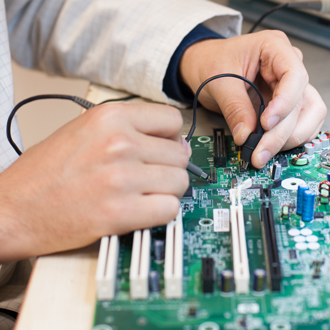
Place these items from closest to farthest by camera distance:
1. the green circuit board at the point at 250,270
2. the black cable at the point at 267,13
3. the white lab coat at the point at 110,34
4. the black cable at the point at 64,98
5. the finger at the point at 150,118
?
the green circuit board at the point at 250,270
the finger at the point at 150,118
the black cable at the point at 64,98
the white lab coat at the point at 110,34
the black cable at the point at 267,13

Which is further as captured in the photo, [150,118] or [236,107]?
[236,107]

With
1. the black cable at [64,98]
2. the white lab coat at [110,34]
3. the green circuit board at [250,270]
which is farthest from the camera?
the white lab coat at [110,34]

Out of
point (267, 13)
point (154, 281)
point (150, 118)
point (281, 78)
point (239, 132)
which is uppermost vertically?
point (267, 13)

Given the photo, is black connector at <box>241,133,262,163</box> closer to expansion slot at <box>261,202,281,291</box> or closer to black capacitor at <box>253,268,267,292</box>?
expansion slot at <box>261,202,281,291</box>

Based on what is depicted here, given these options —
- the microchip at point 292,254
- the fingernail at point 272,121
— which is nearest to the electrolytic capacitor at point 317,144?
the fingernail at point 272,121

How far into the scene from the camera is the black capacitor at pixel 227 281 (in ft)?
1.83

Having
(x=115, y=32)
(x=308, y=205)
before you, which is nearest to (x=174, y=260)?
(x=308, y=205)

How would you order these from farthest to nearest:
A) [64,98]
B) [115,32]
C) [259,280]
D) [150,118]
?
[115,32]
[64,98]
[150,118]
[259,280]

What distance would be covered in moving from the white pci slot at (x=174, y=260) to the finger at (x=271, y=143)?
0.23 meters

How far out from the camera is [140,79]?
3.65ft

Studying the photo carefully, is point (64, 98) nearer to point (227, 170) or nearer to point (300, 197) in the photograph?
point (227, 170)

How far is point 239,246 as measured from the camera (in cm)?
62

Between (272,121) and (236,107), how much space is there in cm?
10

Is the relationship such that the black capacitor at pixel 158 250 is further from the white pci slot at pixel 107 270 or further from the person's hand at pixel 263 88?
the person's hand at pixel 263 88
